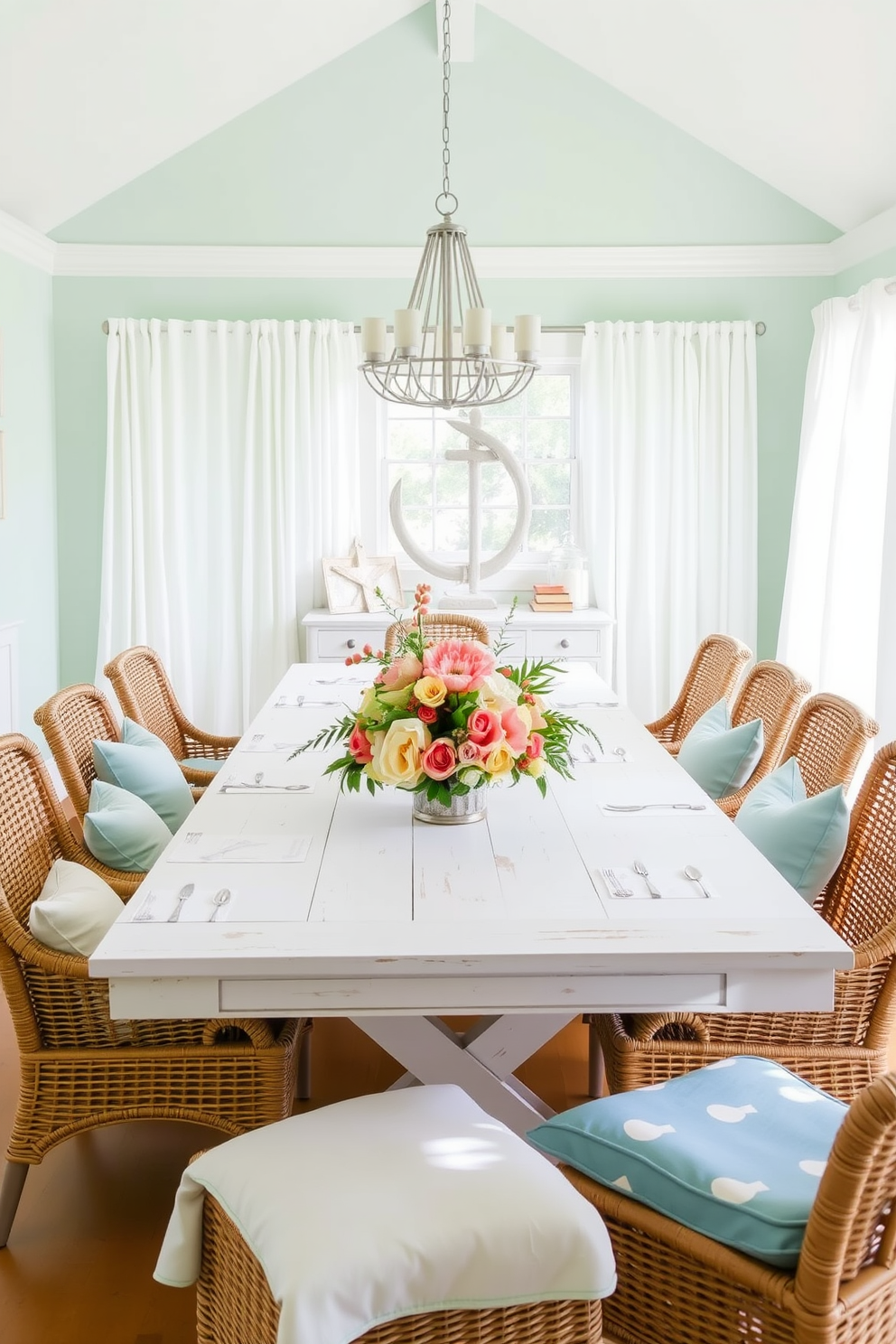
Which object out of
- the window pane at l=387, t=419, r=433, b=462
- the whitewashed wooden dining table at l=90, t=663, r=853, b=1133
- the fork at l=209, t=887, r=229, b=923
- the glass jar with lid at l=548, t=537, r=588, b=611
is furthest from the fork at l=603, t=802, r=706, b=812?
the window pane at l=387, t=419, r=433, b=462

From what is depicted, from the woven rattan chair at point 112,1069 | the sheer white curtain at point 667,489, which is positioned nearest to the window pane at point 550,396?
the sheer white curtain at point 667,489

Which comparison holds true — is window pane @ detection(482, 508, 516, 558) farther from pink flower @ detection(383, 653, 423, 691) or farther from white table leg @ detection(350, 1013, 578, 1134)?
white table leg @ detection(350, 1013, 578, 1134)

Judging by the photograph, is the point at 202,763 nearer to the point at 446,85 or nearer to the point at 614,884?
the point at 614,884

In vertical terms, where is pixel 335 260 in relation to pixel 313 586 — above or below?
above

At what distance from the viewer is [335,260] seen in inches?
205

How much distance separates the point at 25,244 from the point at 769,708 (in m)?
3.62

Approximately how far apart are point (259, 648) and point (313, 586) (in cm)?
38

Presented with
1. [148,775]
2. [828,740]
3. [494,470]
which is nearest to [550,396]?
[494,470]

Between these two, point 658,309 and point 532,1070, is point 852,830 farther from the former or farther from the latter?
point 658,309

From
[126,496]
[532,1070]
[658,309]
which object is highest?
[658,309]

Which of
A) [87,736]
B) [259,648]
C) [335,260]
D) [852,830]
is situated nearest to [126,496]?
[259,648]

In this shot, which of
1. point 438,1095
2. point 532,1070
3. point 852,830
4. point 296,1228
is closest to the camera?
point 296,1228

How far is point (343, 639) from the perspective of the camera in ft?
16.7

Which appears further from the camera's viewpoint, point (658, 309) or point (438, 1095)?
point (658, 309)
